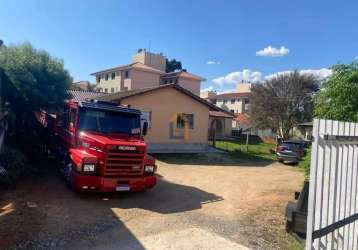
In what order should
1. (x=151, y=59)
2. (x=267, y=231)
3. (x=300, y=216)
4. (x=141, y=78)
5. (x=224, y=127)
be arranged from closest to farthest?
1. (x=300, y=216)
2. (x=267, y=231)
3. (x=224, y=127)
4. (x=141, y=78)
5. (x=151, y=59)

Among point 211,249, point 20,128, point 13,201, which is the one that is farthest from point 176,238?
point 20,128

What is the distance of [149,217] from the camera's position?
8.16 meters

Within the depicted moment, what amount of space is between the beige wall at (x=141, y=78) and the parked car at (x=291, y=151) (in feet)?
98.6

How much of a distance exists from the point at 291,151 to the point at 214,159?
16.3 ft

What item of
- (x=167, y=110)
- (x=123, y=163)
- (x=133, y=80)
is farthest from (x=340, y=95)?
(x=133, y=80)

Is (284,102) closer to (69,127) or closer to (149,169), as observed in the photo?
(149,169)

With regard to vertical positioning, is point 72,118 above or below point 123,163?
above

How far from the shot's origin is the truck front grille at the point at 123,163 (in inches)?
362

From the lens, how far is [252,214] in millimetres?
9141

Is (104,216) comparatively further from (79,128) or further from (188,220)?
(79,128)

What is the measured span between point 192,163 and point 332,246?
1458cm

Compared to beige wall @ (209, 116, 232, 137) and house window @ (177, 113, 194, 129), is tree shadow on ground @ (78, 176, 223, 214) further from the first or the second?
beige wall @ (209, 116, 232, 137)

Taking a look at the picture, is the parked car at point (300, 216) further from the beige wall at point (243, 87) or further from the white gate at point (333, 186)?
the beige wall at point (243, 87)

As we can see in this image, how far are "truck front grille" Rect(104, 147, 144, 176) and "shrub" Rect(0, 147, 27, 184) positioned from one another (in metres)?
3.16
